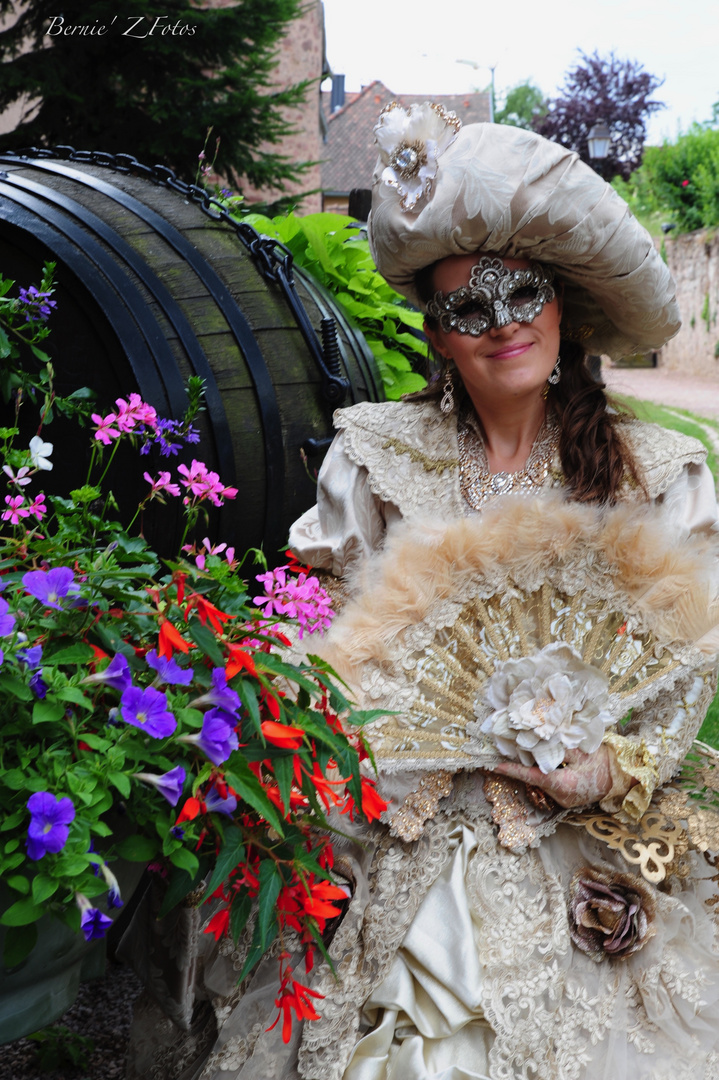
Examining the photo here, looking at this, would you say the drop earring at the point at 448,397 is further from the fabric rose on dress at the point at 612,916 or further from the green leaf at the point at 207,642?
the green leaf at the point at 207,642

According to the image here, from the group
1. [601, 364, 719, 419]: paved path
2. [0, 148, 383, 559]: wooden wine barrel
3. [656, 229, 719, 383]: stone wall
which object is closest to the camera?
[0, 148, 383, 559]: wooden wine barrel

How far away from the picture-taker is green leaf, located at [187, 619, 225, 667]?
1.04 m

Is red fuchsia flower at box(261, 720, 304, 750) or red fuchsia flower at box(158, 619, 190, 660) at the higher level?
red fuchsia flower at box(158, 619, 190, 660)

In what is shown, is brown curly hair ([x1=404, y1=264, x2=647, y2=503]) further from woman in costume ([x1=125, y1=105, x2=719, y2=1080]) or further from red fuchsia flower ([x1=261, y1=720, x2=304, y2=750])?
red fuchsia flower ([x1=261, y1=720, x2=304, y2=750])

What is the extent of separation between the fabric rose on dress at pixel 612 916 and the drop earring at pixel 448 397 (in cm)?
99

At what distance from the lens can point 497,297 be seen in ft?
5.93

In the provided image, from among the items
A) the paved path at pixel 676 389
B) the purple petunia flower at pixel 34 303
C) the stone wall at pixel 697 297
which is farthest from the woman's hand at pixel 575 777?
the stone wall at pixel 697 297

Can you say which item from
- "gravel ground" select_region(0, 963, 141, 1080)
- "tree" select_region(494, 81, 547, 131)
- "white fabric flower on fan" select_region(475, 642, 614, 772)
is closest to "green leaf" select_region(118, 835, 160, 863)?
"white fabric flower on fan" select_region(475, 642, 614, 772)

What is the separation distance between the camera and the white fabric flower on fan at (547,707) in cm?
157

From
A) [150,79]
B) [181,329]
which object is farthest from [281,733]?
[150,79]

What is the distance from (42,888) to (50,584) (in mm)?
306

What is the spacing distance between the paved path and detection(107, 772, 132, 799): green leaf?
1187 centimetres

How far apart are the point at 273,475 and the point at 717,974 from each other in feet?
4.79

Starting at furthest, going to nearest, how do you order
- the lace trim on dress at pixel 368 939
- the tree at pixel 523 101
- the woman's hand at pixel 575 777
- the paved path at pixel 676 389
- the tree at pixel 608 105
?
1. the tree at pixel 523 101
2. the tree at pixel 608 105
3. the paved path at pixel 676 389
4. the woman's hand at pixel 575 777
5. the lace trim on dress at pixel 368 939
